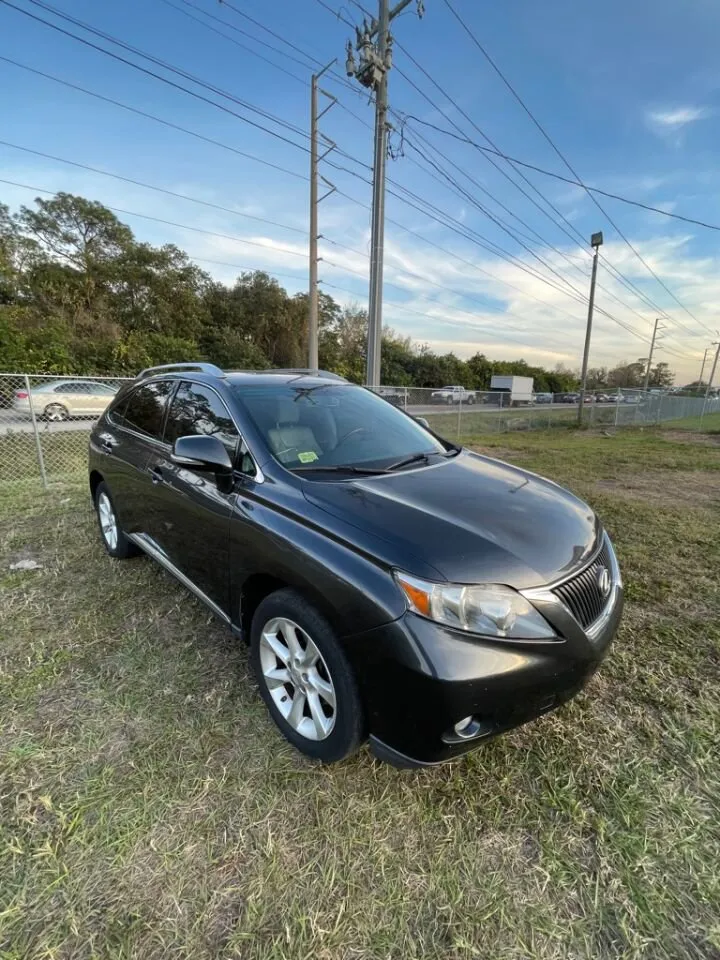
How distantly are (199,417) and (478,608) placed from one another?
6.41ft

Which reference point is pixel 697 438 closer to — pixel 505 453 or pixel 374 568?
pixel 505 453

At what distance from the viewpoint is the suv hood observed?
1.63 m

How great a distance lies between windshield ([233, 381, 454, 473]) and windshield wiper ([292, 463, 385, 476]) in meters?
0.01

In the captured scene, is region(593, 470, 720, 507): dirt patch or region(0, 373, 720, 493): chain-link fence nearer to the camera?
region(593, 470, 720, 507): dirt patch

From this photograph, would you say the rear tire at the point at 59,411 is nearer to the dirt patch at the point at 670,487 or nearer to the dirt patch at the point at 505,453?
the dirt patch at the point at 505,453

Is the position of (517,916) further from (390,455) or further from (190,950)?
(390,455)

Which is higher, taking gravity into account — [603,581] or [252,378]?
[252,378]

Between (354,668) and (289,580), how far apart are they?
43 cm

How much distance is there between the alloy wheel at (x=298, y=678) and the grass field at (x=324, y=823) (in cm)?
18

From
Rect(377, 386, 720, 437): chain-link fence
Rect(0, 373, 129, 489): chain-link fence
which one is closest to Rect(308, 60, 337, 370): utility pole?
Rect(377, 386, 720, 437): chain-link fence

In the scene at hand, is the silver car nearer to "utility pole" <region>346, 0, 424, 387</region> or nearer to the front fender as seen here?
"utility pole" <region>346, 0, 424, 387</region>

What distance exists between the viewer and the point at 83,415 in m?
12.4

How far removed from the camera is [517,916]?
4.55ft

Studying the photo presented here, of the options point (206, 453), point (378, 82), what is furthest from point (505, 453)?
point (206, 453)
